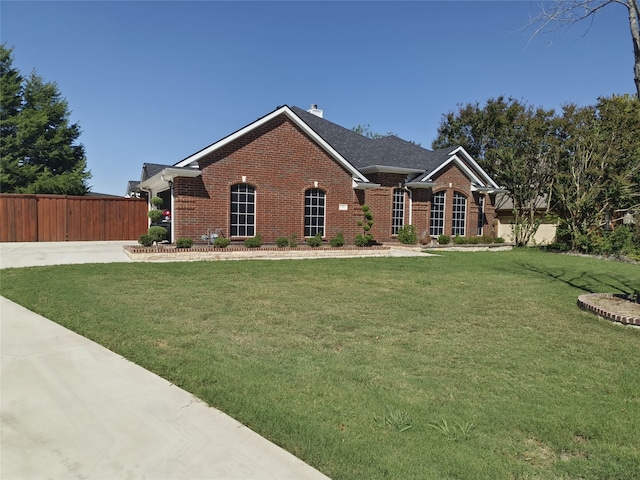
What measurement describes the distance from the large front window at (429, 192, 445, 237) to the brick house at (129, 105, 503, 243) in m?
0.05

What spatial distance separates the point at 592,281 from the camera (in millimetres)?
11109

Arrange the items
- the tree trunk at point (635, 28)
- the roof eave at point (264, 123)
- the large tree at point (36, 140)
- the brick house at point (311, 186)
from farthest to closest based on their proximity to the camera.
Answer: the large tree at point (36, 140) → the brick house at point (311, 186) → the roof eave at point (264, 123) → the tree trunk at point (635, 28)

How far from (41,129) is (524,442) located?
3753 cm

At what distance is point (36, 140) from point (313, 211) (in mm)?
25290

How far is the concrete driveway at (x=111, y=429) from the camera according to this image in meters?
2.59

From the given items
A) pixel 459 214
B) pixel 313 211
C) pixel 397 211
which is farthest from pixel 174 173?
pixel 459 214

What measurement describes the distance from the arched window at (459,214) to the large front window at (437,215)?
804mm

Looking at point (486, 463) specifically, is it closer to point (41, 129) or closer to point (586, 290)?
point (586, 290)

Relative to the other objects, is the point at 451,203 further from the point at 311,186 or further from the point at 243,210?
the point at 243,210

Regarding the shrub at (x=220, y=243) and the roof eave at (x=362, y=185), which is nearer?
the shrub at (x=220, y=243)

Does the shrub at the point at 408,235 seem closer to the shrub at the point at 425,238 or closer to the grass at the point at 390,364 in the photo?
the shrub at the point at 425,238

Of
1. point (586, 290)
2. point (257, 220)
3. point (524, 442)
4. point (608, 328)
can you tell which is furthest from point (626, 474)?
point (257, 220)

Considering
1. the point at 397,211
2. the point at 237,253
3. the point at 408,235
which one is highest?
the point at 397,211

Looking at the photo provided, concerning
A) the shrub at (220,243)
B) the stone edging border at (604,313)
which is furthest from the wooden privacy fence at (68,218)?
the stone edging border at (604,313)
